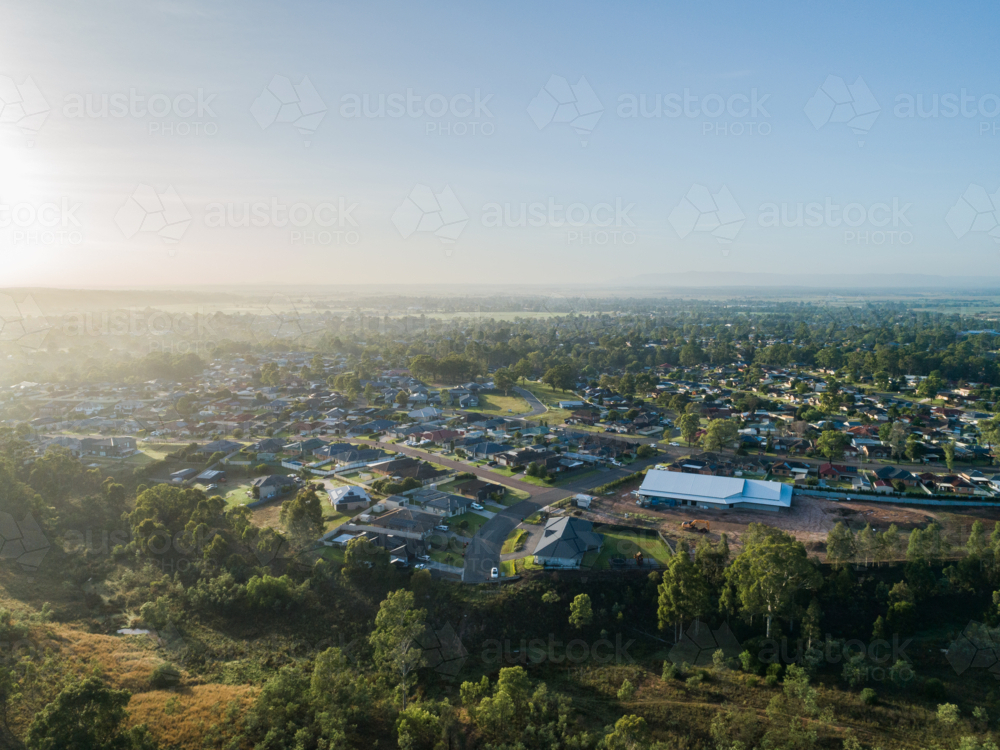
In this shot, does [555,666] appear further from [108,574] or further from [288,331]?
[288,331]

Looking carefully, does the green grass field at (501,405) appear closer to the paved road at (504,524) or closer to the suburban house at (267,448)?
the paved road at (504,524)

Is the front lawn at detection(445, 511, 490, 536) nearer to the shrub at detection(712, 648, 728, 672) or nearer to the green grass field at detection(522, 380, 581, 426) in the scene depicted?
the shrub at detection(712, 648, 728, 672)

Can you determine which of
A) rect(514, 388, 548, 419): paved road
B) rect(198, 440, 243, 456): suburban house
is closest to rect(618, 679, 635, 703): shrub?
rect(198, 440, 243, 456): suburban house

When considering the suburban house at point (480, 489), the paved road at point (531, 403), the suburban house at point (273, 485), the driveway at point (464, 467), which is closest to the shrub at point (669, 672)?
the suburban house at point (480, 489)

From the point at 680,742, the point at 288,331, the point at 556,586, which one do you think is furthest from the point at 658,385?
the point at 288,331

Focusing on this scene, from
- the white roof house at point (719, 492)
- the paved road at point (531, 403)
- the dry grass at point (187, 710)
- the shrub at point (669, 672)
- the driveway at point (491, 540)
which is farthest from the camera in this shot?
the paved road at point (531, 403)

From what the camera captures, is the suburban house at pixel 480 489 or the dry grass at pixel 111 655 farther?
the suburban house at pixel 480 489
